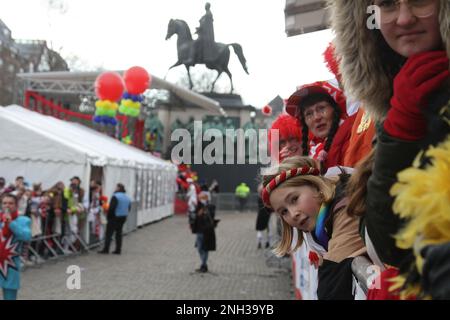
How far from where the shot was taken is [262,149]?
12.2ft

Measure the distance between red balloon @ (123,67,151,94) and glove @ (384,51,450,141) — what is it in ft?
42.7

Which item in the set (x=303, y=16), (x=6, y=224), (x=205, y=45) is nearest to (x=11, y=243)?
(x=6, y=224)

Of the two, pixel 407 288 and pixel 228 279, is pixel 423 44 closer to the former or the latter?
pixel 407 288

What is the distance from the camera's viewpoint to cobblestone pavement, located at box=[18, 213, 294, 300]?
8.16 meters

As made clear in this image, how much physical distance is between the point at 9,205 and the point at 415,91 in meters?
6.23

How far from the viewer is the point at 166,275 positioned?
1007 cm

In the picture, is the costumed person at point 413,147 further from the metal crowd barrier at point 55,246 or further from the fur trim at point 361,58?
the metal crowd barrier at point 55,246

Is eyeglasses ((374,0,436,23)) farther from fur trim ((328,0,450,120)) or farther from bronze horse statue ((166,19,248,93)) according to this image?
bronze horse statue ((166,19,248,93))

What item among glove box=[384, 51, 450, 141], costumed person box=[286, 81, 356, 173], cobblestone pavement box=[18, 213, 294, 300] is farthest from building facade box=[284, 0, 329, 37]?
cobblestone pavement box=[18, 213, 294, 300]

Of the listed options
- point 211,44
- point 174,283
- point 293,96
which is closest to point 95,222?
point 174,283

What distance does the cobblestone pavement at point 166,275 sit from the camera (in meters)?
8.16

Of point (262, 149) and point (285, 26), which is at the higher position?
point (285, 26)
